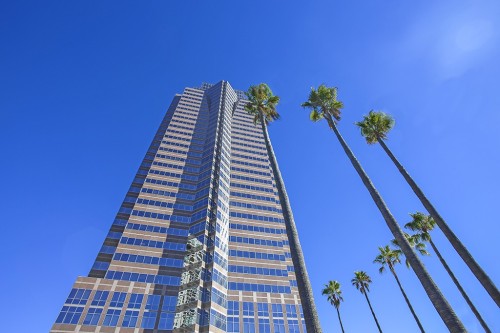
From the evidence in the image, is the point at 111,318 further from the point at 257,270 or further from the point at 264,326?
the point at 257,270

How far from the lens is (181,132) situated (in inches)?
3420

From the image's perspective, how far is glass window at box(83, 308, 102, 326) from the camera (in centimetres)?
4000

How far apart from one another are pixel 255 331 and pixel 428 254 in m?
28.2

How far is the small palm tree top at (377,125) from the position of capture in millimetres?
25852

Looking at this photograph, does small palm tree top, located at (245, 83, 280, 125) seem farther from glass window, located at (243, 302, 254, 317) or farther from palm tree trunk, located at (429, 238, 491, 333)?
glass window, located at (243, 302, 254, 317)

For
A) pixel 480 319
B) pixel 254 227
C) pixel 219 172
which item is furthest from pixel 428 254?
pixel 219 172

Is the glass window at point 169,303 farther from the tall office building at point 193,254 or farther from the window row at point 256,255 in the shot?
the window row at point 256,255

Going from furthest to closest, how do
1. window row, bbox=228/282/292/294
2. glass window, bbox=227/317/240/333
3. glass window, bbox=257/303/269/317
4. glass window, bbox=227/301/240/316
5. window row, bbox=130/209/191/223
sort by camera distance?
window row, bbox=130/209/191/223
window row, bbox=228/282/292/294
glass window, bbox=257/303/269/317
glass window, bbox=227/301/240/316
glass window, bbox=227/317/240/333

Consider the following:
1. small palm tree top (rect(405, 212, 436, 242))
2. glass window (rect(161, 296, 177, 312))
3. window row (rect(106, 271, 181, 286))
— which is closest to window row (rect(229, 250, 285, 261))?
window row (rect(106, 271, 181, 286))

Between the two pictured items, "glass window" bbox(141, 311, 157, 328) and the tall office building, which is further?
the tall office building

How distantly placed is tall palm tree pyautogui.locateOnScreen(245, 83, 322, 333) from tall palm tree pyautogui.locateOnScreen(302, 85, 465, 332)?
3888 millimetres

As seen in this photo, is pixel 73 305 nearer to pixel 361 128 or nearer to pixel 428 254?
pixel 361 128

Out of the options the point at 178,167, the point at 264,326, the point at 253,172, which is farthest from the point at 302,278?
the point at 253,172

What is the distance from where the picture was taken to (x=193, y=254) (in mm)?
51688
